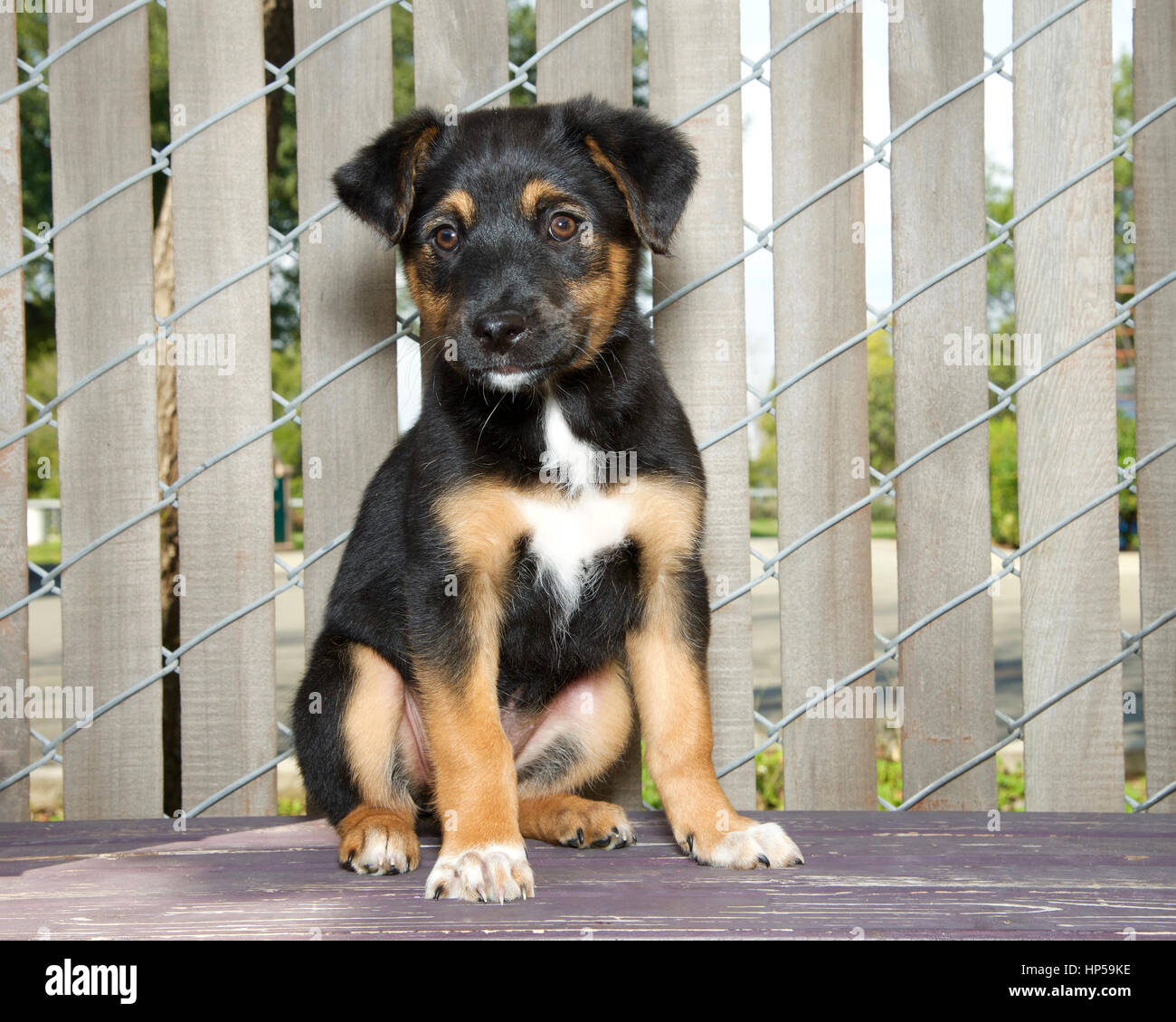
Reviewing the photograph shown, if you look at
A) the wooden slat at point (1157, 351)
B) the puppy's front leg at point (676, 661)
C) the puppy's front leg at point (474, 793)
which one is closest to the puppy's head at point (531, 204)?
the puppy's front leg at point (676, 661)

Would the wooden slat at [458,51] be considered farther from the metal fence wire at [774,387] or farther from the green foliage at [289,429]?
the green foliage at [289,429]

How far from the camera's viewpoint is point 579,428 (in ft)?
9.87

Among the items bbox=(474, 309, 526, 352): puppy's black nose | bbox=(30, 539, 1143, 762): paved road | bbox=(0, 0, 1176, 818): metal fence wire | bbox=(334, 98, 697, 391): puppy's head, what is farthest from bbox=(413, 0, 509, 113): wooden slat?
bbox=(30, 539, 1143, 762): paved road

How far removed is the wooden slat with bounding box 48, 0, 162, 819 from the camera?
11.3 feet

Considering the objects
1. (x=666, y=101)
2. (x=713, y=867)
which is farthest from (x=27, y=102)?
(x=713, y=867)

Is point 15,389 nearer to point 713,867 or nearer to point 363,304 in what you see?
point 363,304

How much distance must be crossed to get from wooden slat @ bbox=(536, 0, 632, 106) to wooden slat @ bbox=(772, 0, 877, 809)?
1.57ft

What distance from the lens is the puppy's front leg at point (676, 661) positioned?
2871 mm

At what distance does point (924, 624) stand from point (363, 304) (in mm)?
2030

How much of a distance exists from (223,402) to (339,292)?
50 cm

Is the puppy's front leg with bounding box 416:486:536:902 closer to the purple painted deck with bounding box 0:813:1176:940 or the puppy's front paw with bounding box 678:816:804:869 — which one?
the purple painted deck with bounding box 0:813:1176:940

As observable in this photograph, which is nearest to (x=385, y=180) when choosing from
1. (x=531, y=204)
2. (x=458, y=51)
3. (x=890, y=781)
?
(x=531, y=204)
